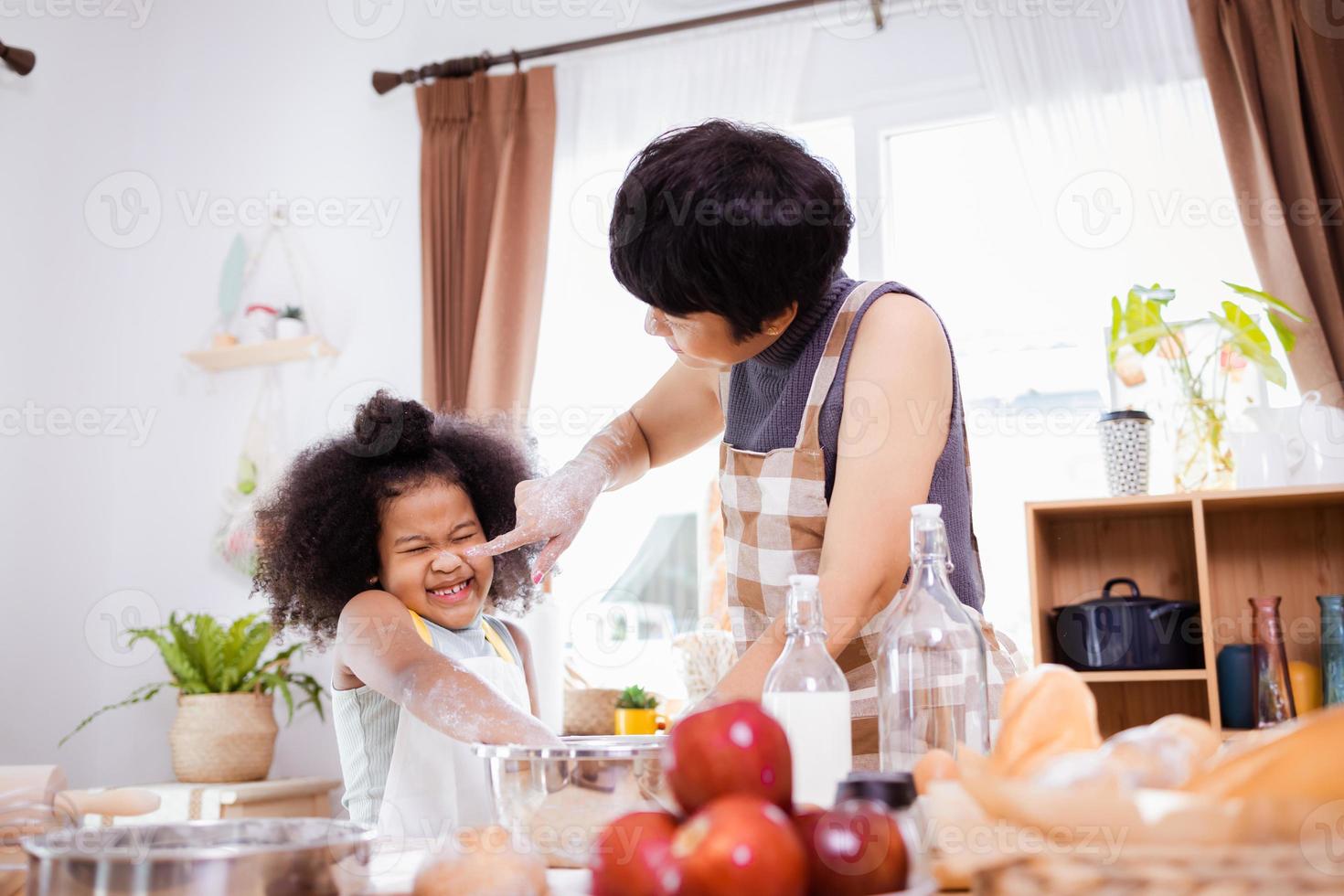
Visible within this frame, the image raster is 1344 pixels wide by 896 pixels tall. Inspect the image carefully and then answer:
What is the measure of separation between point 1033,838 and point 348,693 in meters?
1.20

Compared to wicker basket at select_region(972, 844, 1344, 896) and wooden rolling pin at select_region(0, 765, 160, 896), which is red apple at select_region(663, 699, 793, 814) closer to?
wicker basket at select_region(972, 844, 1344, 896)

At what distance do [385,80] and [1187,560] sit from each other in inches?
100

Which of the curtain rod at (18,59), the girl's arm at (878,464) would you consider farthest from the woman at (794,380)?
the curtain rod at (18,59)

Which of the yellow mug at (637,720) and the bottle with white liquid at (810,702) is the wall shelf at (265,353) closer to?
the yellow mug at (637,720)

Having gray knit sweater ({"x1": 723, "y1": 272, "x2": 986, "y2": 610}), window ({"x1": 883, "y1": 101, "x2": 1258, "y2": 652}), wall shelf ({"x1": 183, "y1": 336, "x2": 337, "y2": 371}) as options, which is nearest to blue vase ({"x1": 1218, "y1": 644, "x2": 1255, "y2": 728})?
window ({"x1": 883, "y1": 101, "x2": 1258, "y2": 652})

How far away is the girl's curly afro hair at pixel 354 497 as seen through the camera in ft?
5.30

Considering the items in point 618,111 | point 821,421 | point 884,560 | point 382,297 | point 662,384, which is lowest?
point 884,560

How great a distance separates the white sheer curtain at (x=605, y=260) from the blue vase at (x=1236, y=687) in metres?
1.28

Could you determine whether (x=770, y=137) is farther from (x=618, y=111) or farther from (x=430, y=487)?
(x=618, y=111)

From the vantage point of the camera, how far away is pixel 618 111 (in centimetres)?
315

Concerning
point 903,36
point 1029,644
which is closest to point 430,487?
point 1029,644

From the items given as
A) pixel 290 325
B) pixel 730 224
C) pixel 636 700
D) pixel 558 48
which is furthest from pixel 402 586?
pixel 558 48

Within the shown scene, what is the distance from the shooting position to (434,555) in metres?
1.55

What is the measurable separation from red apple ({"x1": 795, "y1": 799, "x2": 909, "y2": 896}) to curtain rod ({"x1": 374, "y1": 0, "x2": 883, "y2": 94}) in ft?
9.17
